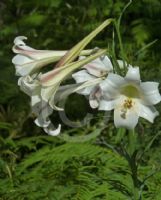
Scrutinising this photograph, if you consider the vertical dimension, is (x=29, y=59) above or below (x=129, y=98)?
above

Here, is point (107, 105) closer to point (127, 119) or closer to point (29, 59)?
point (127, 119)

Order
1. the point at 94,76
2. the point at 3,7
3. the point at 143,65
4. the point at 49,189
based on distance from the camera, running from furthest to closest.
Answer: the point at 3,7
the point at 143,65
the point at 49,189
the point at 94,76


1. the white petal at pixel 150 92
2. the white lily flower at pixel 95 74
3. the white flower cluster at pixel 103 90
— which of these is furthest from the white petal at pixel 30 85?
the white petal at pixel 150 92

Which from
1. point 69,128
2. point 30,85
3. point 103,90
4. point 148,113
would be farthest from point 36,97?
point 69,128

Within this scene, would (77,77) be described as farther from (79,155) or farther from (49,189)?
(79,155)

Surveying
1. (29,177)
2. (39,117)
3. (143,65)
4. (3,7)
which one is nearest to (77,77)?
(39,117)

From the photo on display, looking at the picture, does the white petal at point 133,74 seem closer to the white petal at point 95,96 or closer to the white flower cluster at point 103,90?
the white flower cluster at point 103,90

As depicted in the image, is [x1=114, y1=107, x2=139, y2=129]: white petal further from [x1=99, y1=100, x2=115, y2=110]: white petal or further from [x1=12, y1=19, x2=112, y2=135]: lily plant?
[x1=12, y1=19, x2=112, y2=135]: lily plant
